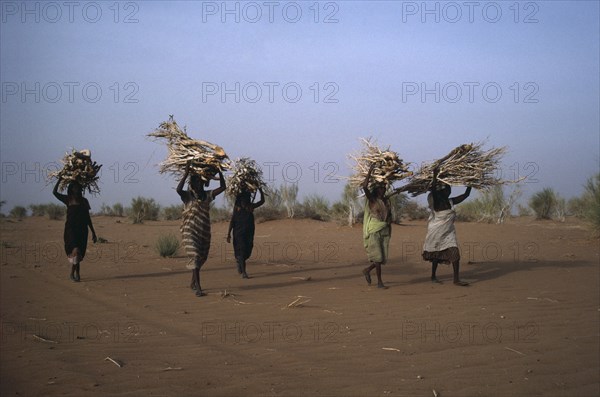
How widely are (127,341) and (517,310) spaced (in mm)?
5804

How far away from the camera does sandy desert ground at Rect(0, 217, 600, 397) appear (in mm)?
5309

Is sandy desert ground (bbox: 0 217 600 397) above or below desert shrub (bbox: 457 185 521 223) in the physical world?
below

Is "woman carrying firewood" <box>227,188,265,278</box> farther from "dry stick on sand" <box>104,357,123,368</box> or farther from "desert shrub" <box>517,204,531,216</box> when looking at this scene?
"desert shrub" <box>517,204,531,216</box>

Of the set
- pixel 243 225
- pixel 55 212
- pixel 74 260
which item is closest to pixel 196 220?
pixel 243 225

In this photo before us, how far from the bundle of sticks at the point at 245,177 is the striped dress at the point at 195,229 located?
45.1 inches

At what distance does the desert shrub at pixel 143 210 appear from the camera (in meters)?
32.2

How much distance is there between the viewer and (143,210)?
3269 centimetres

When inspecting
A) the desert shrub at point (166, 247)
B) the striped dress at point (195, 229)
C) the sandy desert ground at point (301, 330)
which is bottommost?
the sandy desert ground at point (301, 330)

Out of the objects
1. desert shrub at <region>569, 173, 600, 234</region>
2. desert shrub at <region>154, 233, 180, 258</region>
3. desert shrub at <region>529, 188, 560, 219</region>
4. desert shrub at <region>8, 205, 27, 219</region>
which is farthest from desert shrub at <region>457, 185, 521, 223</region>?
desert shrub at <region>8, 205, 27, 219</region>

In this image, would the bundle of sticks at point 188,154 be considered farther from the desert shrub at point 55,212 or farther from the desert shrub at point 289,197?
the desert shrub at point 55,212

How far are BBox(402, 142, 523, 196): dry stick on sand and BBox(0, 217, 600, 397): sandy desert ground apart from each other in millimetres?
2056

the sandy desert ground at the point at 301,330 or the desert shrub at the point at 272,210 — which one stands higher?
the desert shrub at the point at 272,210

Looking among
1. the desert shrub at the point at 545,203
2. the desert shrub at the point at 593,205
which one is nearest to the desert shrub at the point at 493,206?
the desert shrub at the point at 545,203

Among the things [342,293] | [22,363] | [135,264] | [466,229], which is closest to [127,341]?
[22,363]
